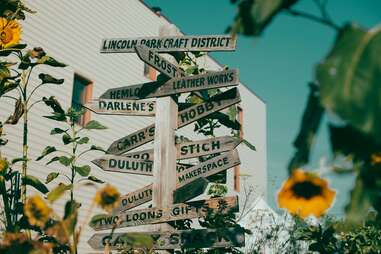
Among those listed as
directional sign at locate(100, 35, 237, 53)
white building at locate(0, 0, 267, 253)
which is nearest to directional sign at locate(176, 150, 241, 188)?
directional sign at locate(100, 35, 237, 53)

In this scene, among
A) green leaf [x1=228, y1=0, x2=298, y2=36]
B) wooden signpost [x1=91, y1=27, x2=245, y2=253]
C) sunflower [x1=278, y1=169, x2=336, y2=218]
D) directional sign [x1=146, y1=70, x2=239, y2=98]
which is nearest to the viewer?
green leaf [x1=228, y1=0, x2=298, y2=36]

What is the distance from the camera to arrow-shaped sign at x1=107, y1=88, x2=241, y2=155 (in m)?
3.78

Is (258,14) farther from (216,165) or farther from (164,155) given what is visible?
(164,155)

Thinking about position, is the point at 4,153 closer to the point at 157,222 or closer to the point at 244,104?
the point at 157,222

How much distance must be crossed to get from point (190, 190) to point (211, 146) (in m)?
0.47

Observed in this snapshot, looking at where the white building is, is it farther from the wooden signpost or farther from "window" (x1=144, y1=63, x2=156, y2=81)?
the wooden signpost

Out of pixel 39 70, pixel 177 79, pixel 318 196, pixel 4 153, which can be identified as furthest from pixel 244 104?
pixel 318 196

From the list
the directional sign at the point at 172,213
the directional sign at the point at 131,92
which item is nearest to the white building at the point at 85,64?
the directional sign at the point at 131,92

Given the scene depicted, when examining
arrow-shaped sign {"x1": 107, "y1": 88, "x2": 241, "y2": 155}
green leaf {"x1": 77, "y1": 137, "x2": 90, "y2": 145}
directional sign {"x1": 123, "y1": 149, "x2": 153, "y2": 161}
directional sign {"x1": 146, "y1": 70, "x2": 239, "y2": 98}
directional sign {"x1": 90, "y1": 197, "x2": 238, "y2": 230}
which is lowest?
directional sign {"x1": 90, "y1": 197, "x2": 238, "y2": 230}

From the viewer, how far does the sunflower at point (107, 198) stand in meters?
1.40

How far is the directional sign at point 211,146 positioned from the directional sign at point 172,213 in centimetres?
45

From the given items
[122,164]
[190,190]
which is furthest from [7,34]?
[190,190]

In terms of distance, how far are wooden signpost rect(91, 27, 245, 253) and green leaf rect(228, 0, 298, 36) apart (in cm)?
238

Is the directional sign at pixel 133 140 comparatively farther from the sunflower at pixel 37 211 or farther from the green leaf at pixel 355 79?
the green leaf at pixel 355 79
